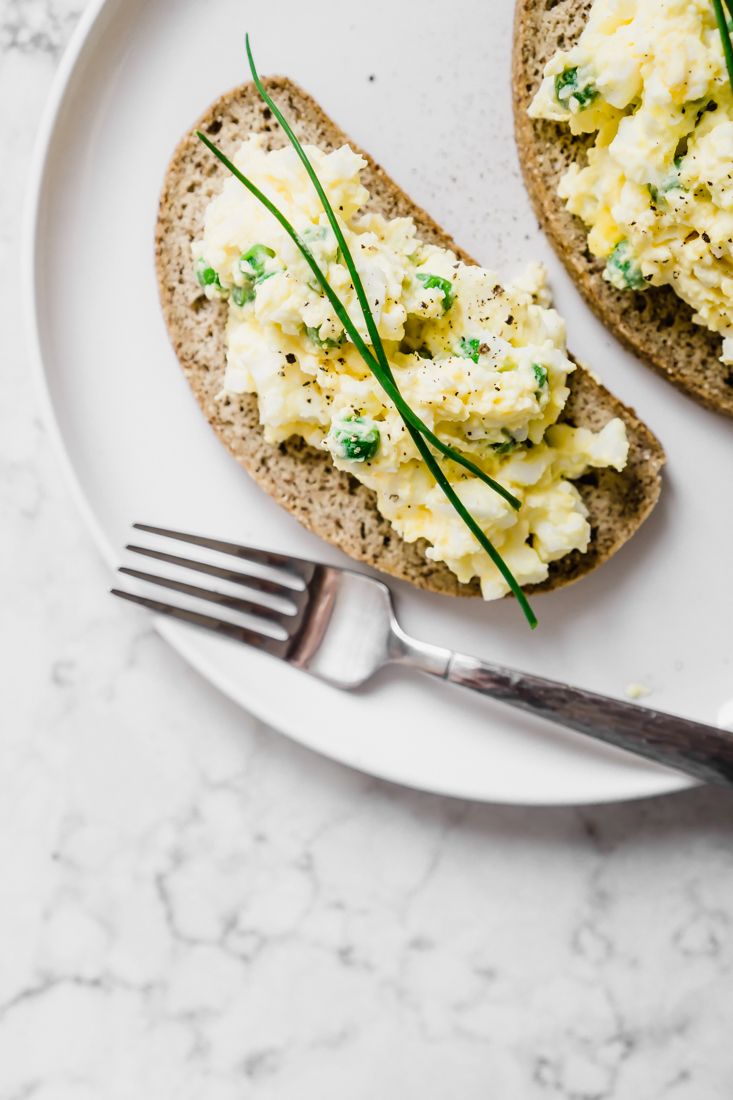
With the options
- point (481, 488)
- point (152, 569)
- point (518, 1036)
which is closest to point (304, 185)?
point (481, 488)

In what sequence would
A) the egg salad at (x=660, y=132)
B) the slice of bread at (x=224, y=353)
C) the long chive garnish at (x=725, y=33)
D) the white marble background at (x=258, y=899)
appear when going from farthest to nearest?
the white marble background at (x=258, y=899) < the slice of bread at (x=224, y=353) < the egg salad at (x=660, y=132) < the long chive garnish at (x=725, y=33)

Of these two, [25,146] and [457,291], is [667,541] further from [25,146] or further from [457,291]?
[25,146]

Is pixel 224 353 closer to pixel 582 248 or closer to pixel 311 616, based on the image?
pixel 311 616

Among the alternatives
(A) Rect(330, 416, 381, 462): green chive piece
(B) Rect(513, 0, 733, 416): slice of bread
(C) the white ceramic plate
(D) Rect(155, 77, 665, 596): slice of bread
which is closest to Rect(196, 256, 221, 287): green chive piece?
(D) Rect(155, 77, 665, 596): slice of bread

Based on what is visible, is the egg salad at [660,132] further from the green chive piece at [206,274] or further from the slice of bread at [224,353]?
the green chive piece at [206,274]

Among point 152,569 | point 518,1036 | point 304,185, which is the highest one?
point 304,185

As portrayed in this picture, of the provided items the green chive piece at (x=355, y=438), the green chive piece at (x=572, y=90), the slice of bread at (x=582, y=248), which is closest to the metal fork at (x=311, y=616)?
the green chive piece at (x=355, y=438)
